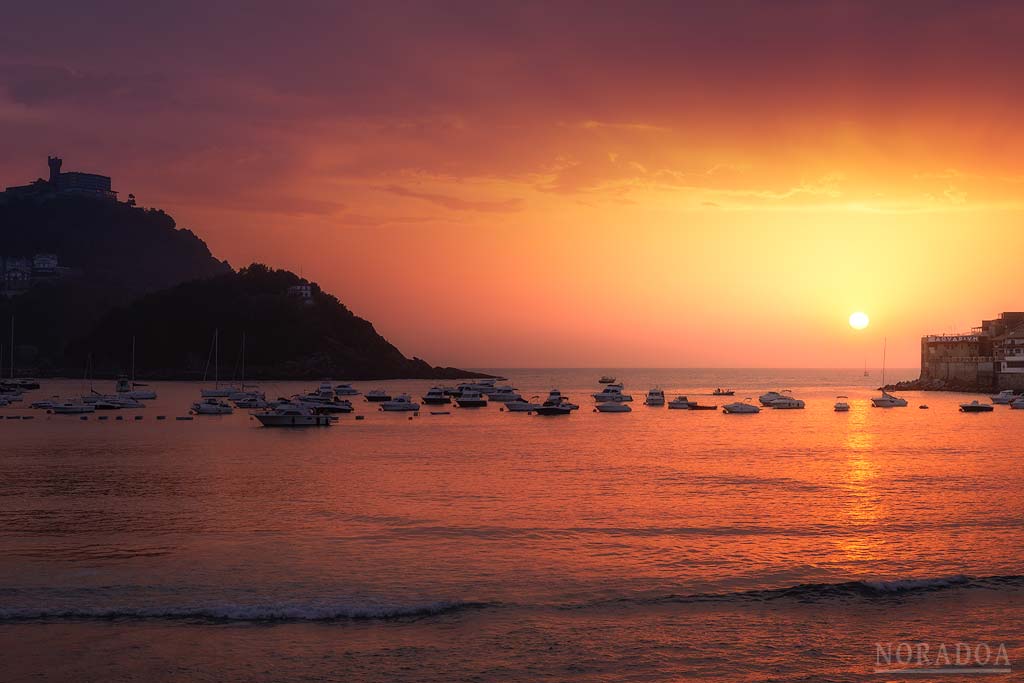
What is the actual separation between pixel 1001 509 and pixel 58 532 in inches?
1495

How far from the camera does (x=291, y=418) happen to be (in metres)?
88.2

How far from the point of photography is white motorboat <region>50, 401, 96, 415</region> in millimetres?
107312

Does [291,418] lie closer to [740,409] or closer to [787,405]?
[740,409]

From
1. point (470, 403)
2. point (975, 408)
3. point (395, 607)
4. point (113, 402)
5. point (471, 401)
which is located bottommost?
point (113, 402)

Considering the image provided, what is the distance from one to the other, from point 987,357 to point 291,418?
153306mm

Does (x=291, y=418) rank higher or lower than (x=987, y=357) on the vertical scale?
lower

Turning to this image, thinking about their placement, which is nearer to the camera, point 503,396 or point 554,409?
point 554,409

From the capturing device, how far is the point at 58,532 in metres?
30.8

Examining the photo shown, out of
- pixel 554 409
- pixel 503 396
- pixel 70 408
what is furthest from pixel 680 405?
pixel 70 408

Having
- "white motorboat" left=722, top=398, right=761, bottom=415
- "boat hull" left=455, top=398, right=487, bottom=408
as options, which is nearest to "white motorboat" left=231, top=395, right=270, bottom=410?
"boat hull" left=455, top=398, right=487, bottom=408

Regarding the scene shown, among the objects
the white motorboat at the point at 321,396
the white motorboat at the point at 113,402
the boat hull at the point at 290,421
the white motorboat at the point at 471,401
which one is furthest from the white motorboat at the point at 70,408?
the white motorboat at the point at 471,401

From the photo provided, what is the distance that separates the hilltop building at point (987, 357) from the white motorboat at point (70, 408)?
534 ft

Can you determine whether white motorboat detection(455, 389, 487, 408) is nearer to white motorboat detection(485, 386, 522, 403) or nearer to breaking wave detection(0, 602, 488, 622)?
white motorboat detection(485, 386, 522, 403)

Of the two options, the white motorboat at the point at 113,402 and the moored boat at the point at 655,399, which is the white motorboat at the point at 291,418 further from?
the moored boat at the point at 655,399
